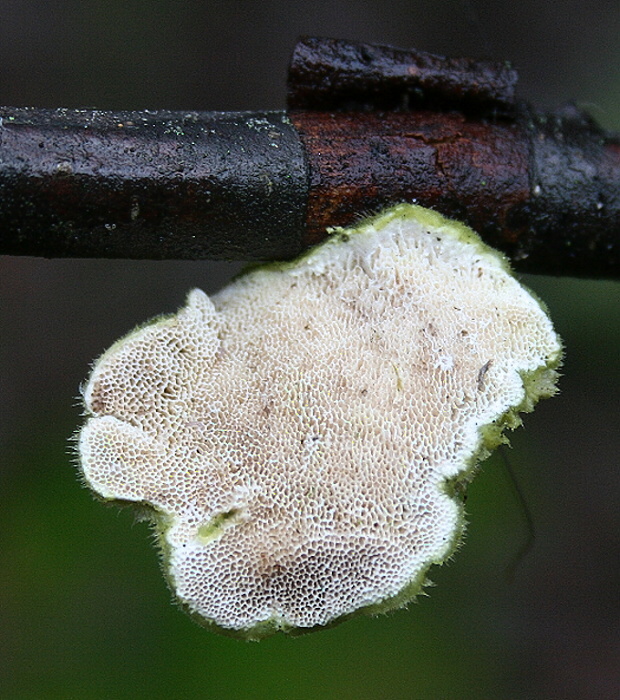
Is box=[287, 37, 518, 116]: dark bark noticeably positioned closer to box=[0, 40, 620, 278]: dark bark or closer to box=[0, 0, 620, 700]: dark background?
box=[0, 40, 620, 278]: dark bark

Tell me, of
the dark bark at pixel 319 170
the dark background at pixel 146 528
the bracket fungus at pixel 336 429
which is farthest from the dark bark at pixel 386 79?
the dark background at pixel 146 528

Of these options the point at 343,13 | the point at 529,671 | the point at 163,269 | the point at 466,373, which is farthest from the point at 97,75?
the point at 529,671

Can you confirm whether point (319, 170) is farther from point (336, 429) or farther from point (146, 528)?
point (146, 528)

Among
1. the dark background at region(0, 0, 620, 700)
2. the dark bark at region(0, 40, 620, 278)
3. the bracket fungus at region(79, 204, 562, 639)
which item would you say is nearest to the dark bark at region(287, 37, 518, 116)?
the dark bark at region(0, 40, 620, 278)

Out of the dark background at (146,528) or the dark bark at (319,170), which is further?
the dark background at (146,528)

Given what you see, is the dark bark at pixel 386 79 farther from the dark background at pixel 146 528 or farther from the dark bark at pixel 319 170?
the dark background at pixel 146 528

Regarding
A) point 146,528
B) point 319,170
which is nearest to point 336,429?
point 319,170
